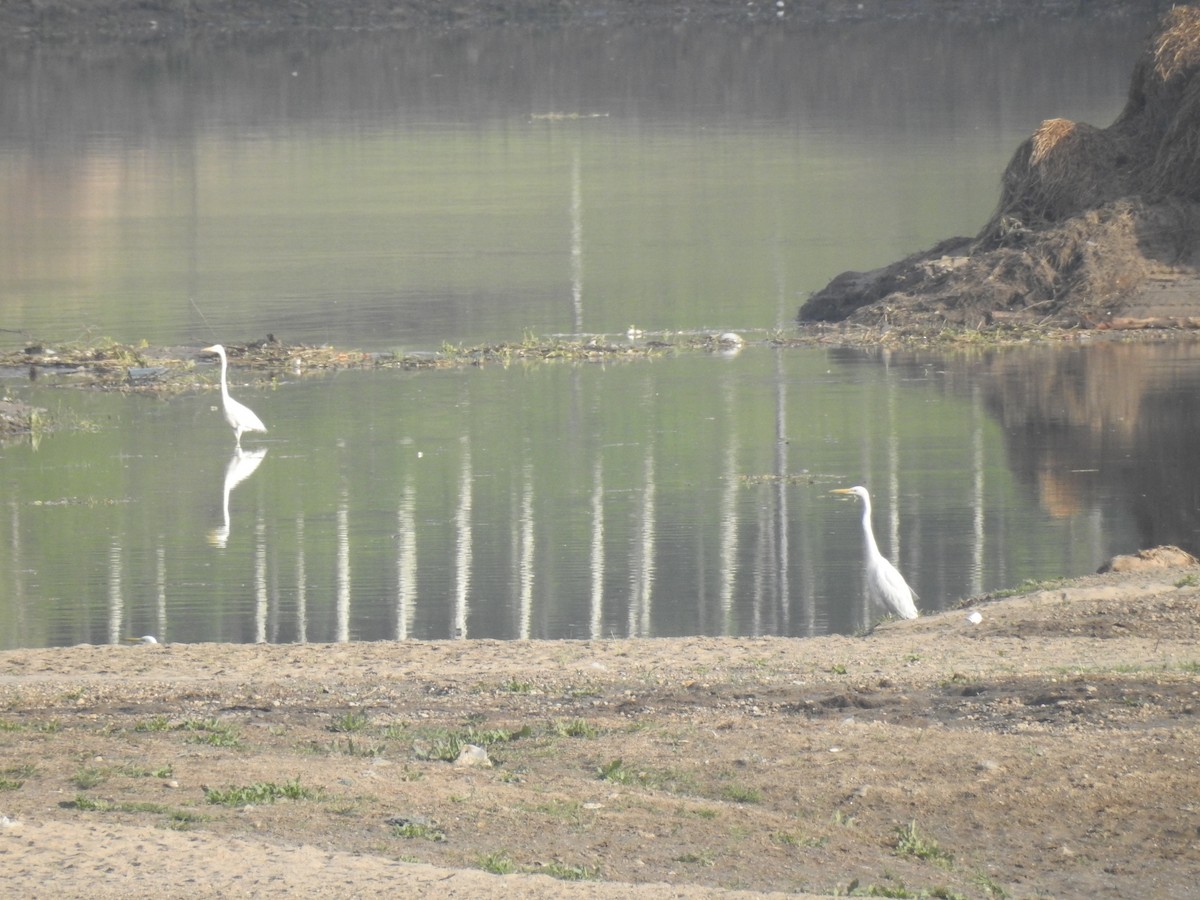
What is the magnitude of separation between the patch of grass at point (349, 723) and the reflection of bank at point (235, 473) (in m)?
6.59

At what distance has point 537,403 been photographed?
70.2 feet

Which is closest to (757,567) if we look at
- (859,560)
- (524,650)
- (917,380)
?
(859,560)

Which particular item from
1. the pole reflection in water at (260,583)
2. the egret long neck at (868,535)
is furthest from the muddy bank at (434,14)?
the egret long neck at (868,535)

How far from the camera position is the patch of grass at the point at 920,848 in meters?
7.96

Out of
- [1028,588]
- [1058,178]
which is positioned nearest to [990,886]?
[1028,588]

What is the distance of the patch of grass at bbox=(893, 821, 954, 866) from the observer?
7957 mm

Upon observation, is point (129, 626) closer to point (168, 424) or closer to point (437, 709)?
point (437, 709)

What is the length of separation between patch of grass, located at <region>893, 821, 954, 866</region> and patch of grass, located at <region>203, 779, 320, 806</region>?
228 centimetres

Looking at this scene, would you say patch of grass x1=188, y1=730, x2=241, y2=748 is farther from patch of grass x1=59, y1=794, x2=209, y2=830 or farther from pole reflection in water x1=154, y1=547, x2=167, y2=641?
pole reflection in water x1=154, y1=547, x2=167, y2=641

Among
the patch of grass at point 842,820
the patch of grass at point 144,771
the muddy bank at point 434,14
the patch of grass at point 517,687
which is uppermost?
the muddy bank at point 434,14

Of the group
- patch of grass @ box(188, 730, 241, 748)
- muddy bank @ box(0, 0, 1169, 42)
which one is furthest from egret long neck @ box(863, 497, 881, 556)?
muddy bank @ box(0, 0, 1169, 42)

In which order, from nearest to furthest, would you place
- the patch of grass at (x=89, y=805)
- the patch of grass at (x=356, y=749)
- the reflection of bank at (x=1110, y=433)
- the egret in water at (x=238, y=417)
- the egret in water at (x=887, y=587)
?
the patch of grass at (x=89, y=805) < the patch of grass at (x=356, y=749) < the egret in water at (x=887, y=587) < the reflection of bank at (x=1110, y=433) < the egret in water at (x=238, y=417)

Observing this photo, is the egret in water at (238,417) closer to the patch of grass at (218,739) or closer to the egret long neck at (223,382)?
the egret long neck at (223,382)

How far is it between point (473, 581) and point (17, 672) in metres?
4.06
